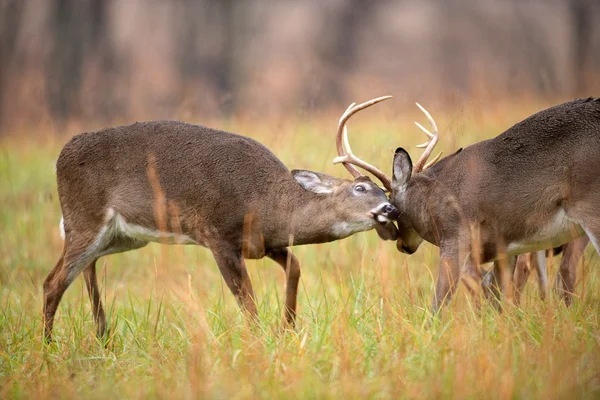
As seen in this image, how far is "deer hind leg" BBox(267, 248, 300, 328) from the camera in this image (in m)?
6.07

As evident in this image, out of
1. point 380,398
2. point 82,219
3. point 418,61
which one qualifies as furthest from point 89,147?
point 418,61

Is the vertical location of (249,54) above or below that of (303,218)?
above

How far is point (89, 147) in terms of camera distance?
22.1ft

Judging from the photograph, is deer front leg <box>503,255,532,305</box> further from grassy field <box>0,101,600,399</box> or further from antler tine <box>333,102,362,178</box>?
antler tine <box>333,102,362,178</box>

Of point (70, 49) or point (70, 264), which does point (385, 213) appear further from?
point (70, 49)

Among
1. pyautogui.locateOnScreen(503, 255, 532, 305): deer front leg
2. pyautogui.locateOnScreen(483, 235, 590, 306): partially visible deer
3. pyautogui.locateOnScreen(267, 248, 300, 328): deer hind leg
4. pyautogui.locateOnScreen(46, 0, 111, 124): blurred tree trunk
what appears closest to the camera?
pyautogui.locateOnScreen(267, 248, 300, 328): deer hind leg

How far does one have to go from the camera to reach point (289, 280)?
6.30 metres

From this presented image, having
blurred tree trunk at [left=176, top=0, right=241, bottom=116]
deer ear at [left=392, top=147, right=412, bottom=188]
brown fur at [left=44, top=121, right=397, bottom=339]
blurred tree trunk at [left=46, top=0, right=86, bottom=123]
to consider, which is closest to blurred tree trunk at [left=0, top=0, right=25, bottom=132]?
blurred tree trunk at [left=46, top=0, right=86, bottom=123]

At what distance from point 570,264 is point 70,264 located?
3.72 metres

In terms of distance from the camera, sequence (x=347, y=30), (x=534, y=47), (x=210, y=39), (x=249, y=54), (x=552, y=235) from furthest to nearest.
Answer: (x=347, y=30) → (x=249, y=54) → (x=210, y=39) → (x=534, y=47) → (x=552, y=235)

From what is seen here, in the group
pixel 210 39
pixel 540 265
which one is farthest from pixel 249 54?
pixel 540 265

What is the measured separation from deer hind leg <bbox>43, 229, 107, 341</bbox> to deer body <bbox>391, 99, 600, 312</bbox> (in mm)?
2337

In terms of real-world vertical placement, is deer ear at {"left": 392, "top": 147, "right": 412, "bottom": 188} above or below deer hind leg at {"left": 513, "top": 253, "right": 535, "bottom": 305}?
above

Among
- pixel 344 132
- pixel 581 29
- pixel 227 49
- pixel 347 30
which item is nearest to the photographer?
pixel 344 132
